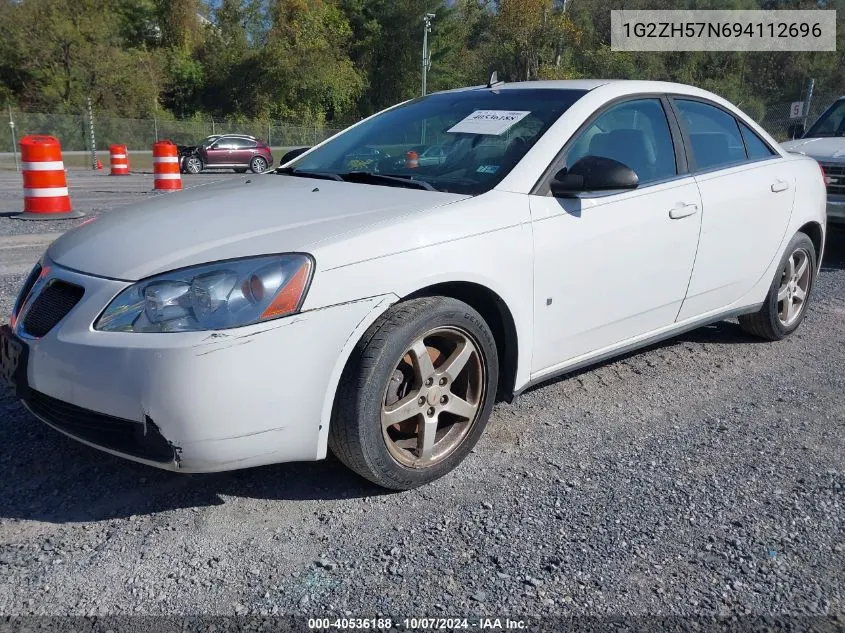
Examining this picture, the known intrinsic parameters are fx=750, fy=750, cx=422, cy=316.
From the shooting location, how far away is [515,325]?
9.98 ft

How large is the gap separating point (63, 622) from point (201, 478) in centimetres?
88

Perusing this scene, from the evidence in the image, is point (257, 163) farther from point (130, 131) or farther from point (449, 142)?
point (449, 142)

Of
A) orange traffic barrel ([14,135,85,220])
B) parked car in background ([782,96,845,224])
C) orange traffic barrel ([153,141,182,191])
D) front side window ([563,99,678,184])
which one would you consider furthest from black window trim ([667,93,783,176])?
orange traffic barrel ([153,141,182,191])

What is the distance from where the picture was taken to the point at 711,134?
13.8 ft

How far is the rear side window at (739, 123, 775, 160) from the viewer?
14.8 ft

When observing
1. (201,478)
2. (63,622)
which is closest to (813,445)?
(201,478)

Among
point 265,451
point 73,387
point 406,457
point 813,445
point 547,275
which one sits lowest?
point 813,445

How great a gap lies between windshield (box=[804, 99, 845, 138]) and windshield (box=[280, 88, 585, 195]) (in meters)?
6.64

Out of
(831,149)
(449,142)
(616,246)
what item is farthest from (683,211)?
(831,149)

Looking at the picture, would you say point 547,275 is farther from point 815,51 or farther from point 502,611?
point 815,51

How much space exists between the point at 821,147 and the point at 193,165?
21.9 metres

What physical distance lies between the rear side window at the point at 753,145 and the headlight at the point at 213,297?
322 cm

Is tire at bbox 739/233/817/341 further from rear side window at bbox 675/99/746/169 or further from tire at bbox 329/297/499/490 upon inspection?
tire at bbox 329/297/499/490

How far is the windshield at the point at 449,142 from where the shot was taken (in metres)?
3.26
